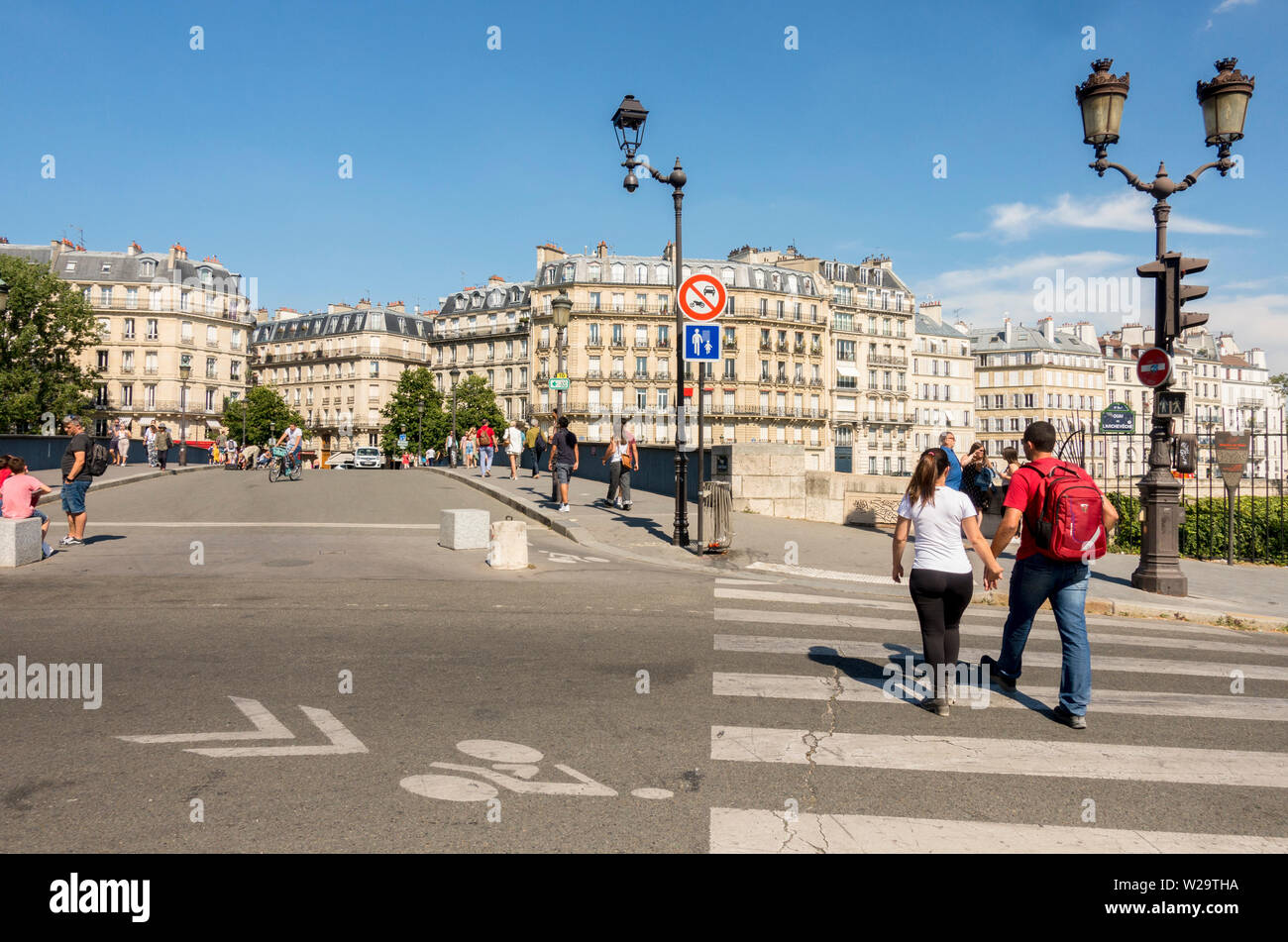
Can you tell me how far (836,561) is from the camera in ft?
40.8

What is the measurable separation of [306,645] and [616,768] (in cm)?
347

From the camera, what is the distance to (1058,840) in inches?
141

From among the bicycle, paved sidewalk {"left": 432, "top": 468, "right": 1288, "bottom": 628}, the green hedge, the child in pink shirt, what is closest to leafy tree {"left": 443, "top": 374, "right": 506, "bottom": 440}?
the bicycle

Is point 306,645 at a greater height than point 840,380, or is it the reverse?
point 840,380

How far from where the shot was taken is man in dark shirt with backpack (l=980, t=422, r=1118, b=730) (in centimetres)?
518

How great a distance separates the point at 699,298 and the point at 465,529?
480cm

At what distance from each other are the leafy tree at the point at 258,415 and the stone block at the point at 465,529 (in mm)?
84364

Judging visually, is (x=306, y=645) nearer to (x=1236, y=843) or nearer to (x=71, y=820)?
(x=71, y=820)

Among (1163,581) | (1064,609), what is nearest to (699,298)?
(1163,581)

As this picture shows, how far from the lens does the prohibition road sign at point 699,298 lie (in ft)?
39.6

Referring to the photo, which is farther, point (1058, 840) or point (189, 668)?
point (189, 668)

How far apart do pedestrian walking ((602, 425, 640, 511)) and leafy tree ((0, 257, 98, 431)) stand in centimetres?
6656

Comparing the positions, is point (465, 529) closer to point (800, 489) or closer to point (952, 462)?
point (952, 462)
